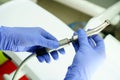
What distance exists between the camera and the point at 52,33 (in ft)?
3.21

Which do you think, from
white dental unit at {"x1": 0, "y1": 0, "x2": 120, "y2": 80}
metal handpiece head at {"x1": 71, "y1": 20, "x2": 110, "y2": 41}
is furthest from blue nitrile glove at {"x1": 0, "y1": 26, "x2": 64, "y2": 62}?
white dental unit at {"x1": 0, "y1": 0, "x2": 120, "y2": 80}

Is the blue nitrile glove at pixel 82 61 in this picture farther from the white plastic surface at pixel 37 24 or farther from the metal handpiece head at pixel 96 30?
the white plastic surface at pixel 37 24

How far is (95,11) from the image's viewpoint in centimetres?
115

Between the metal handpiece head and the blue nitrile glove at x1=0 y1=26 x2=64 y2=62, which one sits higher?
the metal handpiece head

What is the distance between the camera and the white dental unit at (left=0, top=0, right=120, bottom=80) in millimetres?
863

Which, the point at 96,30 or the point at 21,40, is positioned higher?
the point at 96,30

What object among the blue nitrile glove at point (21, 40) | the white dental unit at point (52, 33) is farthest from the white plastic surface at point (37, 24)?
the blue nitrile glove at point (21, 40)

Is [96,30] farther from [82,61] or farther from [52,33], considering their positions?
[52,33]

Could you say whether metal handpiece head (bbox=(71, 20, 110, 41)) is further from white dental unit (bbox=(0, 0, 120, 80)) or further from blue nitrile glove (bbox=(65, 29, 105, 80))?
white dental unit (bbox=(0, 0, 120, 80))

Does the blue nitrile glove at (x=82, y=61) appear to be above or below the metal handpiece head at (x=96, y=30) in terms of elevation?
below

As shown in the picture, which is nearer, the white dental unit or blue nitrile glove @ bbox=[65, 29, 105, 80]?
blue nitrile glove @ bbox=[65, 29, 105, 80]

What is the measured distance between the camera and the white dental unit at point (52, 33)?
2.83 ft

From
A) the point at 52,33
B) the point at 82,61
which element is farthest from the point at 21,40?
the point at 52,33

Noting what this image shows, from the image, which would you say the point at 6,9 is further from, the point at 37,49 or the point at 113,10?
the point at 113,10
